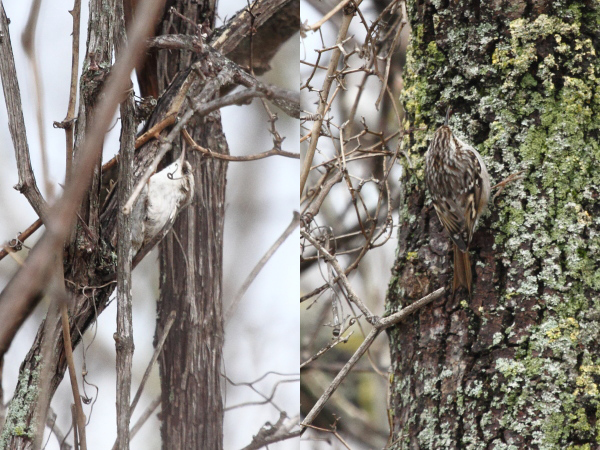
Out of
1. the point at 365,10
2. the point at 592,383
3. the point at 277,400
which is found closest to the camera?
the point at 277,400

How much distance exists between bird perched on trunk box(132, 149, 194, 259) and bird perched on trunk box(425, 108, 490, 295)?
0.49m

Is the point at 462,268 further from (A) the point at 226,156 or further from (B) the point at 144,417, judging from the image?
(B) the point at 144,417

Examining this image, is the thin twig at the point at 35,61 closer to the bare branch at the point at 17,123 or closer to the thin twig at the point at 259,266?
the bare branch at the point at 17,123

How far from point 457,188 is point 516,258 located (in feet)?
0.63

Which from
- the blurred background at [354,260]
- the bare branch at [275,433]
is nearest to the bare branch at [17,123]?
the bare branch at [275,433]

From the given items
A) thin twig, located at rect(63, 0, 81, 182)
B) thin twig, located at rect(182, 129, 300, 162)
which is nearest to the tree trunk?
thin twig, located at rect(182, 129, 300, 162)

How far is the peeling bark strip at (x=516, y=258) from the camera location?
44.4 inches

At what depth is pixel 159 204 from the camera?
97cm

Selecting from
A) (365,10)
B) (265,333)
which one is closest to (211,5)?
(265,333)

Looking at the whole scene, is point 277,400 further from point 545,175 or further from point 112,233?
point 545,175

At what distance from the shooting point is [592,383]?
1.12m

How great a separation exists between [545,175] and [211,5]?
64cm

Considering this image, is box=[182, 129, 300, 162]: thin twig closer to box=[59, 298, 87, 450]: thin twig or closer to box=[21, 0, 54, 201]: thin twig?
box=[21, 0, 54, 201]: thin twig

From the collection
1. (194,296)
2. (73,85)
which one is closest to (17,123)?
(73,85)
